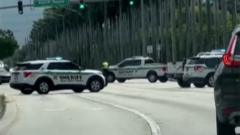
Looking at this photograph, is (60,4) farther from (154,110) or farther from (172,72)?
(154,110)

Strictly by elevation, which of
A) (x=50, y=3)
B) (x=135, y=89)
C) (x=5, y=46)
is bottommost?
(x=135, y=89)

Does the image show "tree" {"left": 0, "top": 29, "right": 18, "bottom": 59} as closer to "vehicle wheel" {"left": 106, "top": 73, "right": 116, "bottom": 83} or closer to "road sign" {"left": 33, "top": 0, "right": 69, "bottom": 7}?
"road sign" {"left": 33, "top": 0, "right": 69, "bottom": 7}

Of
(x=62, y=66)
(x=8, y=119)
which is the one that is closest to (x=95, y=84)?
(x=62, y=66)

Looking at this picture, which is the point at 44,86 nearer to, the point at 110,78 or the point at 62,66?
the point at 62,66

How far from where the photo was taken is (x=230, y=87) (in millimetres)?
11641

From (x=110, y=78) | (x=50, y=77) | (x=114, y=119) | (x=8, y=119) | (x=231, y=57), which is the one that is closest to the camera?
(x=231, y=57)

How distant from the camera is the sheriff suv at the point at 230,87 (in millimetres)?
Result: 11602

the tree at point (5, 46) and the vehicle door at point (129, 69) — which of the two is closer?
the vehicle door at point (129, 69)

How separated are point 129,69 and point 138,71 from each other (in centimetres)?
94

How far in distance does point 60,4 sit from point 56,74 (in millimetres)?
29373

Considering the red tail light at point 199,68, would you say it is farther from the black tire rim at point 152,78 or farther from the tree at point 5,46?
the tree at point 5,46

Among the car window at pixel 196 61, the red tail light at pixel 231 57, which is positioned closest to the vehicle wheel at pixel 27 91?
the car window at pixel 196 61

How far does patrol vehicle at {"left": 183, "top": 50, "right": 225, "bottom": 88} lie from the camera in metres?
41.4

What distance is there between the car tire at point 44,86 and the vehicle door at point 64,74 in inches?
18.3
